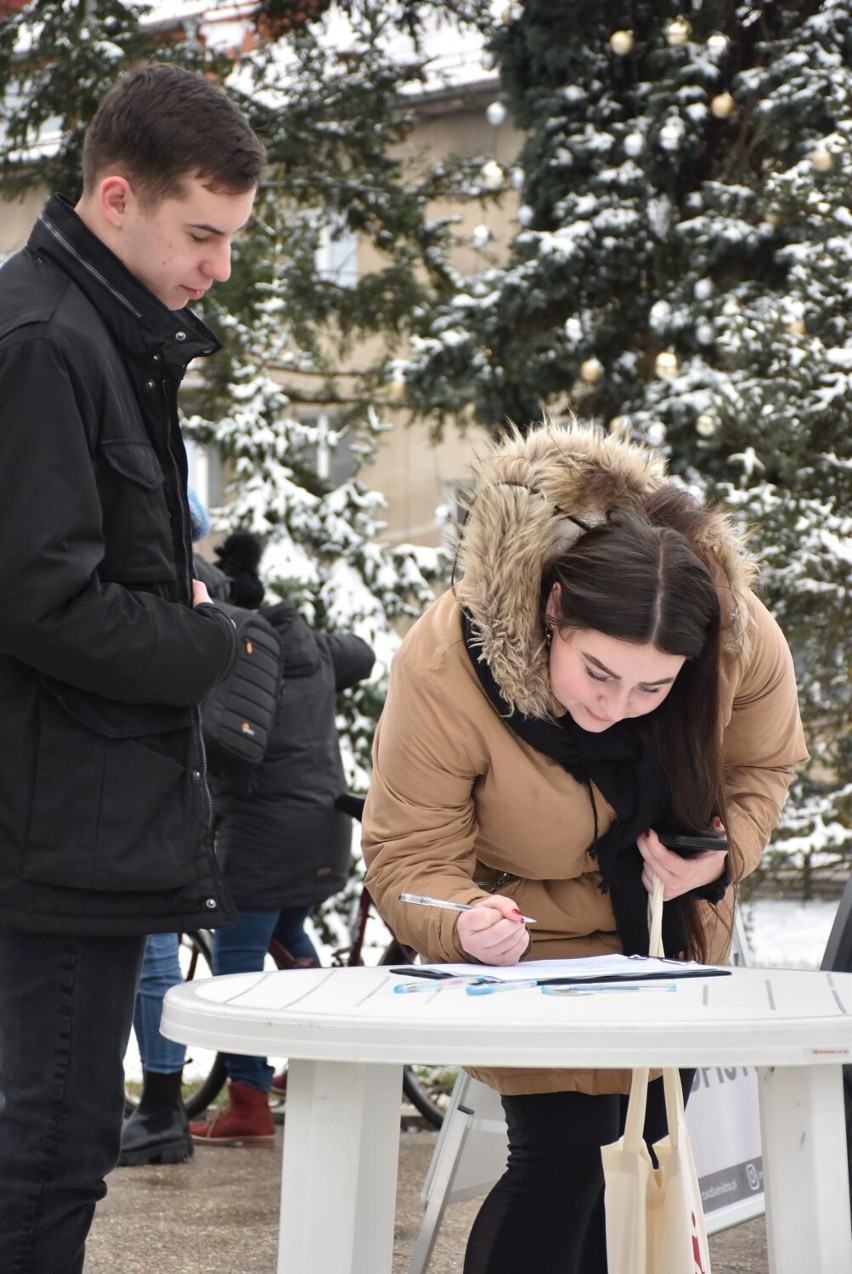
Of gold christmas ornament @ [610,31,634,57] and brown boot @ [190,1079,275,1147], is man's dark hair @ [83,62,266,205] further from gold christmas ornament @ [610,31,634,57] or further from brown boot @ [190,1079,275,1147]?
gold christmas ornament @ [610,31,634,57]

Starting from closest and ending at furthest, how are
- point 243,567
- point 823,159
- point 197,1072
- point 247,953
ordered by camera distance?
point 247,953
point 243,567
point 197,1072
point 823,159

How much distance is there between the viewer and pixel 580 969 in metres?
1.99

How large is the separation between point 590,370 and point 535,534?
5550 millimetres

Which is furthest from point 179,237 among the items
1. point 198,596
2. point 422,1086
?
point 422,1086

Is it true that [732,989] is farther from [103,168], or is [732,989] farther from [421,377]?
[421,377]

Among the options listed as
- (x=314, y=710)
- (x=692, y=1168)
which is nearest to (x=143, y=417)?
(x=692, y=1168)

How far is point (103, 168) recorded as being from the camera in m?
2.07

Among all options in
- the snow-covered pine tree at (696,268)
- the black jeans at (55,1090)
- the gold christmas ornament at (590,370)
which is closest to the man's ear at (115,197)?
the black jeans at (55,1090)

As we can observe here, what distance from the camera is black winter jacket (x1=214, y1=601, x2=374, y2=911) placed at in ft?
14.6

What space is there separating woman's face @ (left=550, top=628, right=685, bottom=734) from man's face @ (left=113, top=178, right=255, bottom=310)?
0.71 metres

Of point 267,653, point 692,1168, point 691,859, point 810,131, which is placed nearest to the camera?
point 692,1168

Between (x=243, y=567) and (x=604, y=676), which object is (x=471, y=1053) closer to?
(x=604, y=676)

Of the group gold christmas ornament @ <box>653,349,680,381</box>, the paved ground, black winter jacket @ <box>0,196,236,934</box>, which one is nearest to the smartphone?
black winter jacket @ <box>0,196,236,934</box>

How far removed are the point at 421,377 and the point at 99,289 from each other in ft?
20.4
